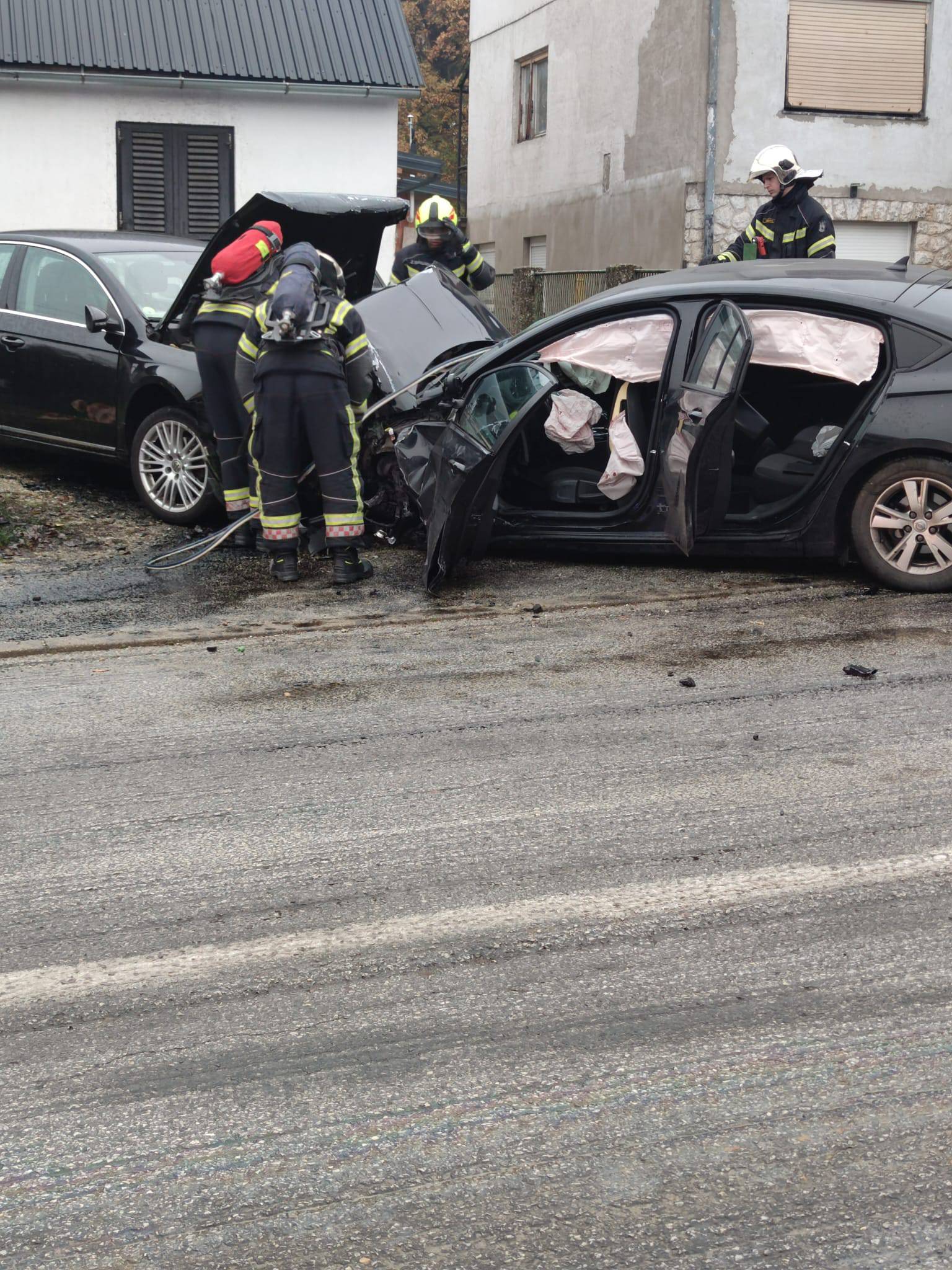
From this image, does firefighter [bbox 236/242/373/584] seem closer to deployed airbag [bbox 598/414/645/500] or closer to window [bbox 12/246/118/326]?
deployed airbag [bbox 598/414/645/500]

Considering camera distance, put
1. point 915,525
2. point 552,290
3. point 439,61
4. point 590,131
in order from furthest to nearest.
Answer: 1. point 439,61
2. point 590,131
3. point 552,290
4. point 915,525

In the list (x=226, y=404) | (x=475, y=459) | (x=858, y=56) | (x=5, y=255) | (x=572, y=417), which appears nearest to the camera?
(x=475, y=459)

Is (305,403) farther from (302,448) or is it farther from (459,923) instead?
(459,923)

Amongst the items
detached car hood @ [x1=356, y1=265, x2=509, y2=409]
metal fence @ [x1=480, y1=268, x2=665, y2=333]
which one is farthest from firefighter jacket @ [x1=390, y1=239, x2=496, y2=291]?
metal fence @ [x1=480, y1=268, x2=665, y2=333]

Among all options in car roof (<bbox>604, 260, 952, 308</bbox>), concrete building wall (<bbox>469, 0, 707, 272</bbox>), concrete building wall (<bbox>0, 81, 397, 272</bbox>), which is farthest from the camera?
concrete building wall (<bbox>469, 0, 707, 272</bbox>)

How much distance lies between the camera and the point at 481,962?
3.41 m

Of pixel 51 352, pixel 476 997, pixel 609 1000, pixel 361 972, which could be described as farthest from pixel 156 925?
pixel 51 352

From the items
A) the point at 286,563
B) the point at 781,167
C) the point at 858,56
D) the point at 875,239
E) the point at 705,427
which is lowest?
the point at 286,563

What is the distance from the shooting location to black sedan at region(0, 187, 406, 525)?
9.13 meters

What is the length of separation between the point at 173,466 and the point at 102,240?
219 centimetres

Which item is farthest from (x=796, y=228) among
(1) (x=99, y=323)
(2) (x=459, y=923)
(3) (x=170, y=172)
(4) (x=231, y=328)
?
(3) (x=170, y=172)

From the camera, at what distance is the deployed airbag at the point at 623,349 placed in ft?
24.6

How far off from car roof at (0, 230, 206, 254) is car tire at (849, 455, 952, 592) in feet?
18.4

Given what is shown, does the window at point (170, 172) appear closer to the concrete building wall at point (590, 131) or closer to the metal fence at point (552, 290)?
the metal fence at point (552, 290)
